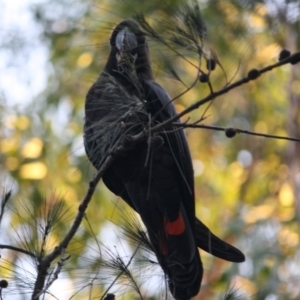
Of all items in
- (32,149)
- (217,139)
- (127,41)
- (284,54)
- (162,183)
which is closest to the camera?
(284,54)

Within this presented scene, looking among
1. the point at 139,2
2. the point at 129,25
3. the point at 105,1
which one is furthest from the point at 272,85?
the point at 129,25

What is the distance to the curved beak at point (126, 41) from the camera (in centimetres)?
269

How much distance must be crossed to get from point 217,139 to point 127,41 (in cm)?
488

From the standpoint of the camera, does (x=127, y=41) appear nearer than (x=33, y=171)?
Yes

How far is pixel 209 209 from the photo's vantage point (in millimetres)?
7367

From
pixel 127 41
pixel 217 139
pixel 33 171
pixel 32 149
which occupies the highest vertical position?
pixel 217 139

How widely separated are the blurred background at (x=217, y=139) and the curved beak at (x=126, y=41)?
159cm

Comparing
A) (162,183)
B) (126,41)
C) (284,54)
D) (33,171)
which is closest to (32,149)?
(33,171)

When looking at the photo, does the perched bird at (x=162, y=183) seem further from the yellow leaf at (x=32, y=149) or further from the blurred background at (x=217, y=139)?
the yellow leaf at (x=32, y=149)

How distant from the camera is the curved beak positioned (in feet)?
8.83

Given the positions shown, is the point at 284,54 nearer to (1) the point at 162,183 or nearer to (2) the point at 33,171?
(1) the point at 162,183

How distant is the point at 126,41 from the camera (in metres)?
2.79

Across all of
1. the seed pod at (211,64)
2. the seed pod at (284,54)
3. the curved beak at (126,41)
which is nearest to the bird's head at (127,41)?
the curved beak at (126,41)

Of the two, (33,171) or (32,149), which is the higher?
(32,149)
